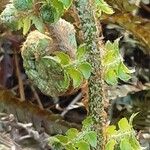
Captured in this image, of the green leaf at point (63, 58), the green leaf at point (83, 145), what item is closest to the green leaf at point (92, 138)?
the green leaf at point (83, 145)

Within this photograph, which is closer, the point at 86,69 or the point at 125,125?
the point at 86,69

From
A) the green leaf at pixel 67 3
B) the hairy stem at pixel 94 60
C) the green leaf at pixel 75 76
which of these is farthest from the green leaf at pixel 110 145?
the green leaf at pixel 67 3

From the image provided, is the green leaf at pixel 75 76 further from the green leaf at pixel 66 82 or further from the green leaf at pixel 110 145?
the green leaf at pixel 110 145

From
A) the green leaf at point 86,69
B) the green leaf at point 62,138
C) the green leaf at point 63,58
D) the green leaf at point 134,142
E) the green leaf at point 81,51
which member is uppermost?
the green leaf at point 81,51

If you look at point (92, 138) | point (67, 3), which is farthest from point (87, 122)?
point (67, 3)

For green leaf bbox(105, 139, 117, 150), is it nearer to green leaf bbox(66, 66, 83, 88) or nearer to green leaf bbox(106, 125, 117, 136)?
green leaf bbox(106, 125, 117, 136)

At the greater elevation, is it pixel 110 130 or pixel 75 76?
pixel 75 76

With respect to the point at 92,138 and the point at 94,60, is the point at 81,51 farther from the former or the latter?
the point at 92,138

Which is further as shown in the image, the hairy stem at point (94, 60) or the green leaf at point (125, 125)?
the green leaf at point (125, 125)

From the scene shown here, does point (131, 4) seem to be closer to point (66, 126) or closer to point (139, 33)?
point (139, 33)

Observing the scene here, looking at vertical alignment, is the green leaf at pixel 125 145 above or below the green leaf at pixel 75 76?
below

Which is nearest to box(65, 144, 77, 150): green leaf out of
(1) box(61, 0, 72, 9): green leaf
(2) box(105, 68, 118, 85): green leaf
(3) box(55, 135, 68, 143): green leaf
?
(3) box(55, 135, 68, 143): green leaf
